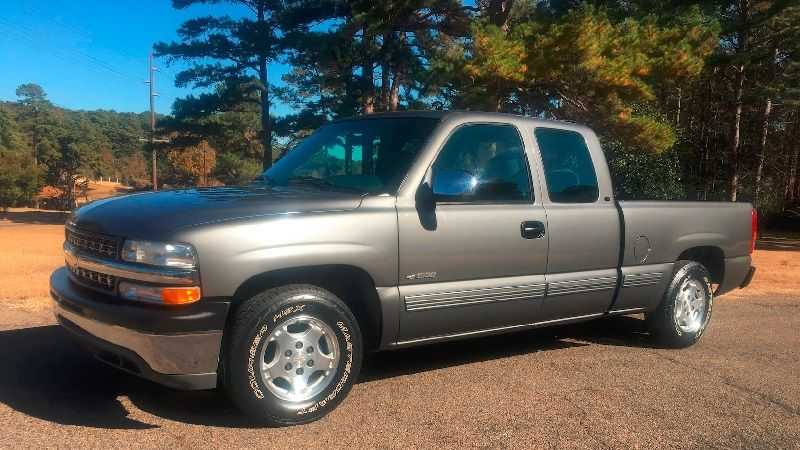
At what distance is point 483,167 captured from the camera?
183 inches

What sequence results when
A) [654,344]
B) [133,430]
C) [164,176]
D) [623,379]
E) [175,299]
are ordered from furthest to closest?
[164,176], [654,344], [623,379], [133,430], [175,299]

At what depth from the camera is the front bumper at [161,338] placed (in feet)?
10.9

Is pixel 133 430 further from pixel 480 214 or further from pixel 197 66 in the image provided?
pixel 197 66

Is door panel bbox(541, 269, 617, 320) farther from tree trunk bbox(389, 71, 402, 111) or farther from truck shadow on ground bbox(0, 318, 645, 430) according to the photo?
tree trunk bbox(389, 71, 402, 111)

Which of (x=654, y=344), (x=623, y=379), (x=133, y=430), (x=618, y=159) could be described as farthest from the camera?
(x=618, y=159)

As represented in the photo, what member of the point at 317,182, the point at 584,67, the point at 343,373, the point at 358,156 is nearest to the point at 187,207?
the point at 317,182

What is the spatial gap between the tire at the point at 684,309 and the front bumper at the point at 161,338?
12.9 feet

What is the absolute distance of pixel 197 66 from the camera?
27.9m

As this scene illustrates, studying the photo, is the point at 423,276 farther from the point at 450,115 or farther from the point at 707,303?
the point at 707,303

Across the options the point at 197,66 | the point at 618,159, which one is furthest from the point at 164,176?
the point at 618,159

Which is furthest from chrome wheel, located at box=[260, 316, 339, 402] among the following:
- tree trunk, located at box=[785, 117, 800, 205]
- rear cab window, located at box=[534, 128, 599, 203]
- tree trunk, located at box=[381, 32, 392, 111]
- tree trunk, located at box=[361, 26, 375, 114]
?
tree trunk, located at box=[785, 117, 800, 205]

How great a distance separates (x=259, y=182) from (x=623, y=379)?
3.07 meters

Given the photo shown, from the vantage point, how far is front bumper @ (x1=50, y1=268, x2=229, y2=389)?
10.9 ft

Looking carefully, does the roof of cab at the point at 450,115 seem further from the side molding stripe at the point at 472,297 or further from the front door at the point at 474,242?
the side molding stripe at the point at 472,297
